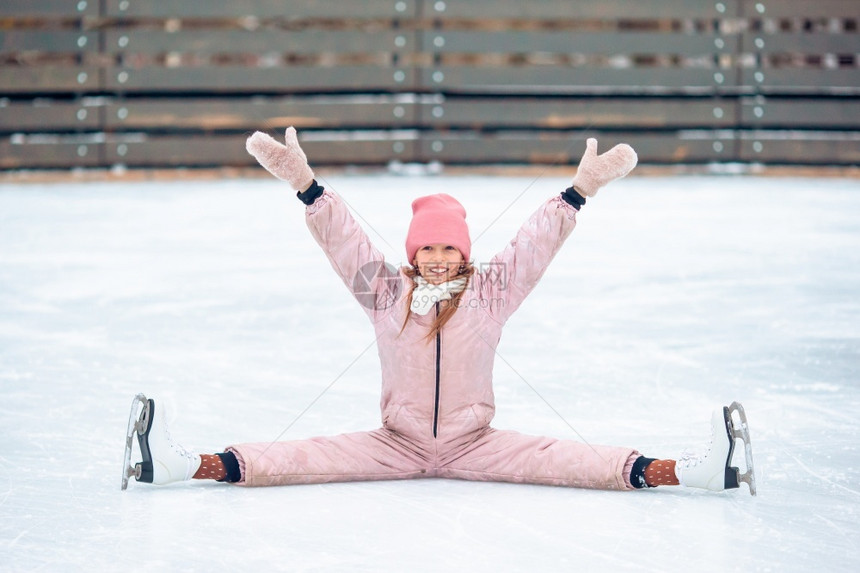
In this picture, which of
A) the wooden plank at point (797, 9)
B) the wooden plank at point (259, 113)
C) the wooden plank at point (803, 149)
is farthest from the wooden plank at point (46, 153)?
the wooden plank at point (797, 9)

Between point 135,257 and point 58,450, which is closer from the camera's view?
point 58,450

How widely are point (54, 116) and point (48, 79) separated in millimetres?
268

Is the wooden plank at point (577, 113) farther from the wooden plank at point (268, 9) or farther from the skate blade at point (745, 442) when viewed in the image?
the skate blade at point (745, 442)

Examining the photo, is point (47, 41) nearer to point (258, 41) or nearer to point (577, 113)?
point (258, 41)

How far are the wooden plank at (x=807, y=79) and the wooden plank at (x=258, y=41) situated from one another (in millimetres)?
2574

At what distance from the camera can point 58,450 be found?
2.79m

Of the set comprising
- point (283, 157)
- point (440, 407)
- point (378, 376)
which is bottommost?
point (440, 407)

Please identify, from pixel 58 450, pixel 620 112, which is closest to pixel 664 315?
pixel 58 450

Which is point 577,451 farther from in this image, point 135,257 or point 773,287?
point 135,257

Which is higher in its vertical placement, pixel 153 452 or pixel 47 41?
pixel 47 41

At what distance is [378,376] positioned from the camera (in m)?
3.53

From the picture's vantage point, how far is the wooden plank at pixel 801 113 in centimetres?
925

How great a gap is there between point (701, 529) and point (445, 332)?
0.64 metres

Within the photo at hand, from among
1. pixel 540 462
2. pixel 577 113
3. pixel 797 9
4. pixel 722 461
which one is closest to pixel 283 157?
pixel 540 462
